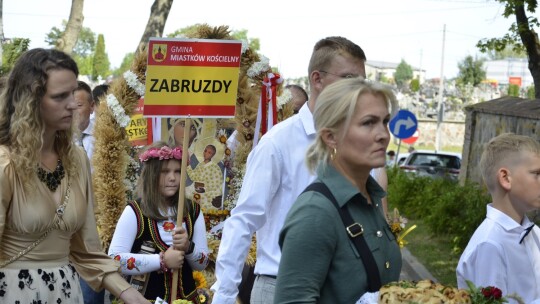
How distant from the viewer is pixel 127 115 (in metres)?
7.21

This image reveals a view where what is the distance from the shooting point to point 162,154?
241 inches

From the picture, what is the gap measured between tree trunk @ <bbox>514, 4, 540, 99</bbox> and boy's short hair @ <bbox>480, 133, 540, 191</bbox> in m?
10.3

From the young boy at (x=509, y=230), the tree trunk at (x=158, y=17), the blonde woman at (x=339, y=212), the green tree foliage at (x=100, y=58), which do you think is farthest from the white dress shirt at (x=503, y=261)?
the green tree foliage at (x=100, y=58)

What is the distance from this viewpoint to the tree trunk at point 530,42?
14.6 m

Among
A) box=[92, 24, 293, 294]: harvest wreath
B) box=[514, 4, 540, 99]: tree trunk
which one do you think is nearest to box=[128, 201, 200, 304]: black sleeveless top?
box=[92, 24, 293, 294]: harvest wreath

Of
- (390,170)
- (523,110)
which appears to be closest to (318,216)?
(523,110)

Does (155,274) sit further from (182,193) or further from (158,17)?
(158,17)

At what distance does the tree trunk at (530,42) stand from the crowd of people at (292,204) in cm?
1034

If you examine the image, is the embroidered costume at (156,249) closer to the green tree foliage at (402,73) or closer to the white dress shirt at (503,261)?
the white dress shirt at (503,261)

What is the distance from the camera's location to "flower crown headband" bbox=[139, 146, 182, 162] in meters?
6.13

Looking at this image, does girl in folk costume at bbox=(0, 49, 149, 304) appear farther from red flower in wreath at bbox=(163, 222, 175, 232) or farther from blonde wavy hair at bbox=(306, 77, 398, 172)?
red flower in wreath at bbox=(163, 222, 175, 232)

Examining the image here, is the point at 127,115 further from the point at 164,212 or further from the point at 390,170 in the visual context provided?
the point at 390,170

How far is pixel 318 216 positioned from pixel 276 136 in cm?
173

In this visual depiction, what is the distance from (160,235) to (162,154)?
54 centimetres
